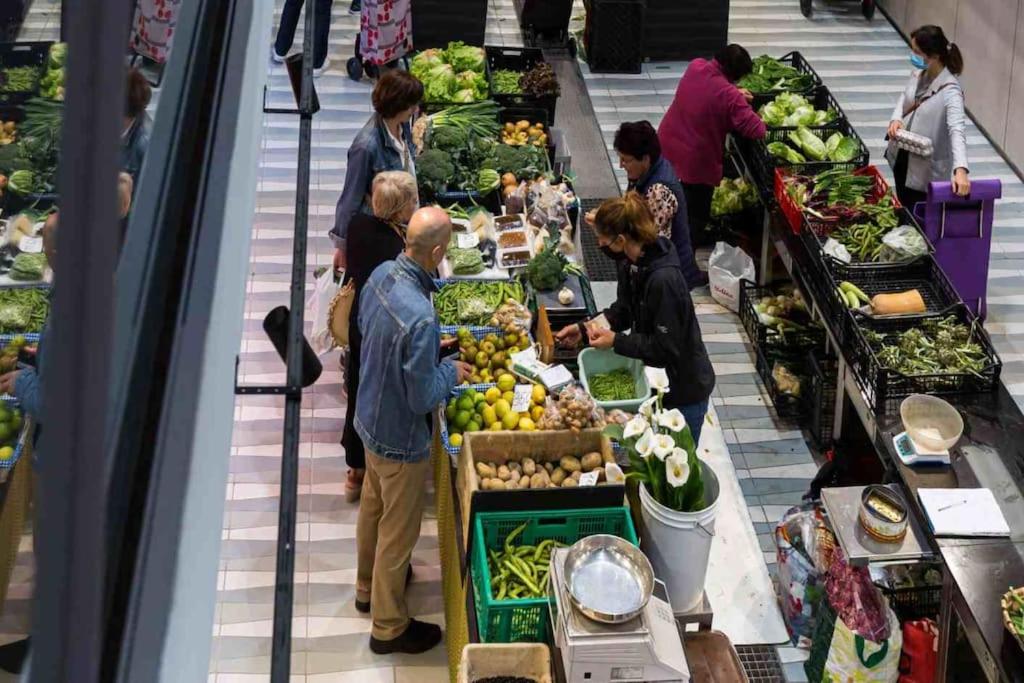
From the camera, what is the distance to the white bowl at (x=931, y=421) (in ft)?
16.5

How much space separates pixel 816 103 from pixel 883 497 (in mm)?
3864

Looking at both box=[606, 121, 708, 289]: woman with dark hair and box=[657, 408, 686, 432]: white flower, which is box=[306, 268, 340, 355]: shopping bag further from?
box=[657, 408, 686, 432]: white flower

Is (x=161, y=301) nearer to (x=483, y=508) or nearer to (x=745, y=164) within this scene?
(x=483, y=508)

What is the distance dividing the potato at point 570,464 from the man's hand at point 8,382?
4.03 m

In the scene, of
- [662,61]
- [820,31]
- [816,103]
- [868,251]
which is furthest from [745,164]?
[820,31]

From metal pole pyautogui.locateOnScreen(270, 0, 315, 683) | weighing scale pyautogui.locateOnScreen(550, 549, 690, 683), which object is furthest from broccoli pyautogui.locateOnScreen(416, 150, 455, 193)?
metal pole pyautogui.locateOnScreen(270, 0, 315, 683)

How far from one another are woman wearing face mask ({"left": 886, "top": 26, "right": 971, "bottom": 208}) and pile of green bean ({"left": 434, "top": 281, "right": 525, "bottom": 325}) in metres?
2.49

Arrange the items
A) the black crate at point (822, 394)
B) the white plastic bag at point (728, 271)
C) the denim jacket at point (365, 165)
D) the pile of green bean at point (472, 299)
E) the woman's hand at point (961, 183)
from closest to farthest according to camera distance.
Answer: the pile of green bean at point (472, 299)
the denim jacket at point (365, 165)
the black crate at point (822, 394)
the woman's hand at point (961, 183)
the white plastic bag at point (728, 271)

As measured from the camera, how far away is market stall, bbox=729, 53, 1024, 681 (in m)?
4.59

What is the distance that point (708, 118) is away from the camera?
7301 mm

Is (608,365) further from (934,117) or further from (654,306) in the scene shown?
(934,117)

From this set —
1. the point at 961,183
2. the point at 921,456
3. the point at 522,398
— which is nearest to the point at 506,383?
the point at 522,398

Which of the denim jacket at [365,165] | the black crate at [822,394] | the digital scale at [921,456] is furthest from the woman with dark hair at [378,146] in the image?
the digital scale at [921,456]

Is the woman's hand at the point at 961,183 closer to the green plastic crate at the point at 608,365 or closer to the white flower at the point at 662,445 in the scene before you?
the green plastic crate at the point at 608,365
